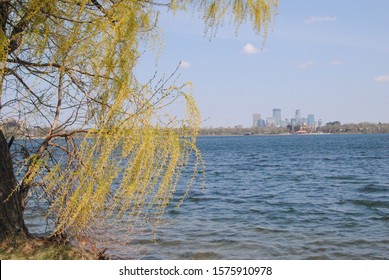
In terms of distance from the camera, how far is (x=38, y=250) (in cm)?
542

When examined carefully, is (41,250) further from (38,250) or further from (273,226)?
(273,226)

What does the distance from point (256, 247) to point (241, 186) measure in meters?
11.1

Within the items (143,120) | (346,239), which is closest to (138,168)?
(143,120)

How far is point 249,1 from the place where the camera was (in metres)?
5.03

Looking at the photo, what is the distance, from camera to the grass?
5.23 metres

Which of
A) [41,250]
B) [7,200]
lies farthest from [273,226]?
[7,200]

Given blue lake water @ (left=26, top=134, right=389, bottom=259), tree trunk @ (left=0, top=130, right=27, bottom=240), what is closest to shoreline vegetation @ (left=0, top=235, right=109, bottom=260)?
tree trunk @ (left=0, top=130, right=27, bottom=240)

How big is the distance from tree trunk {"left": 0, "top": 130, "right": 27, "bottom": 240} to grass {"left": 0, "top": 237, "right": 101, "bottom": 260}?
0.12 m

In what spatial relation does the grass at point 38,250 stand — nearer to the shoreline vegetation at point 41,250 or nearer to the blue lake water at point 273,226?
the shoreline vegetation at point 41,250

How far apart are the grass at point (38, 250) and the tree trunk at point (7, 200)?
0.12 m

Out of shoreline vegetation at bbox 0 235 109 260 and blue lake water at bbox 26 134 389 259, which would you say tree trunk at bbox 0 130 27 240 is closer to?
shoreline vegetation at bbox 0 235 109 260

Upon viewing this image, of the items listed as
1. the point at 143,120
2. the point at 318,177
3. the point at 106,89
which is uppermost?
the point at 106,89

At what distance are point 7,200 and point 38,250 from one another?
0.66 metres
